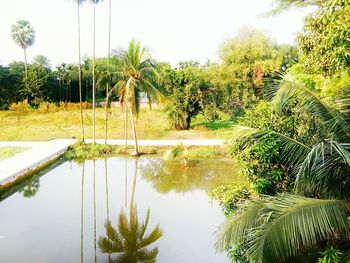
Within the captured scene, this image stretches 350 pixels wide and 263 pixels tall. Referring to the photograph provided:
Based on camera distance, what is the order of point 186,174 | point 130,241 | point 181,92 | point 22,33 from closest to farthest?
point 130,241
point 186,174
point 181,92
point 22,33

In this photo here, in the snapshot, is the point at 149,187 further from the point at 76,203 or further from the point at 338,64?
the point at 338,64

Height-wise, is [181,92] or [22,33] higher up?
[22,33]

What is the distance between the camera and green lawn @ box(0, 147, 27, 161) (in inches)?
462

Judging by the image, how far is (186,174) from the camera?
34.1 ft

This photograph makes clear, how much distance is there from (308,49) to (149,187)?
18.8 ft

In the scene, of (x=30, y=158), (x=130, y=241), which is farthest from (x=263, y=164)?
(x=30, y=158)

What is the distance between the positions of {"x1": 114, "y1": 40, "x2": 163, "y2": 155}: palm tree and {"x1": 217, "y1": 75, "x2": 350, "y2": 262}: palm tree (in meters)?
7.88

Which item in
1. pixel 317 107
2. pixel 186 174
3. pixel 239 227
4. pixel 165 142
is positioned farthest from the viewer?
pixel 165 142

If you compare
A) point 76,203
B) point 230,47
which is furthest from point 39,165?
point 230,47

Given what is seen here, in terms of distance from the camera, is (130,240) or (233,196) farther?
(130,240)

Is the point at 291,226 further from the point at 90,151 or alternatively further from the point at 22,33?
the point at 22,33

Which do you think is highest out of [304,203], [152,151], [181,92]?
[181,92]

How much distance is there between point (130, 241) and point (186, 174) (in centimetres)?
439

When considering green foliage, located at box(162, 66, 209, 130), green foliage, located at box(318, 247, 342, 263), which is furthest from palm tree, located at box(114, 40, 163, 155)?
green foliage, located at box(318, 247, 342, 263)
